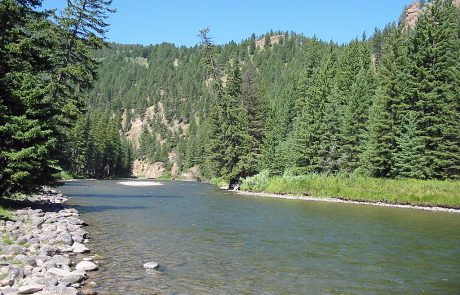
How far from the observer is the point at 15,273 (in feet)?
39.7

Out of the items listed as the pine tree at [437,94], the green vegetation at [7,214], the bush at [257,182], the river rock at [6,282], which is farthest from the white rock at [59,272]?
the bush at [257,182]

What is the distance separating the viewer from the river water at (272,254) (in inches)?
531

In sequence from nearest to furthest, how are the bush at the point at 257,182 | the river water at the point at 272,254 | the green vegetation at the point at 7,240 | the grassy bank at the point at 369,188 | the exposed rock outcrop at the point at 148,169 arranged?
the river water at the point at 272,254, the green vegetation at the point at 7,240, the grassy bank at the point at 369,188, the bush at the point at 257,182, the exposed rock outcrop at the point at 148,169

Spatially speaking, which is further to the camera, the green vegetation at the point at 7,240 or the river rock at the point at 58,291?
the green vegetation at the point at 7,240

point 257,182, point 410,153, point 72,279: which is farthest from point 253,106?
point 72,279

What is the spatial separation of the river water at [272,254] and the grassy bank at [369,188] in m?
13.4

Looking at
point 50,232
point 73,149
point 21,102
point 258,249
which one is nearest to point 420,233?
point 258,249

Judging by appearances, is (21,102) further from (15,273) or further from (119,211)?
(15,273)

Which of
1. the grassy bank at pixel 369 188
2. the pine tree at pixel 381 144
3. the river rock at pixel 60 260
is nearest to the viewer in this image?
the river rock at pixel 60 260

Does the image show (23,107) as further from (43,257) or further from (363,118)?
(363,118)

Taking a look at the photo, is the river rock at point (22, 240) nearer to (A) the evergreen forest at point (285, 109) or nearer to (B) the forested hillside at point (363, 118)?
(A) the evergreen forest at point (285, 109)

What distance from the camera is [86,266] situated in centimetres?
1428

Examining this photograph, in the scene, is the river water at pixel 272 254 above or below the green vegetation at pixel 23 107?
below

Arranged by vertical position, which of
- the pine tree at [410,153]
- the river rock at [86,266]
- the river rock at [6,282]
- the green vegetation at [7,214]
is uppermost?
the pine tree at [410,153]
